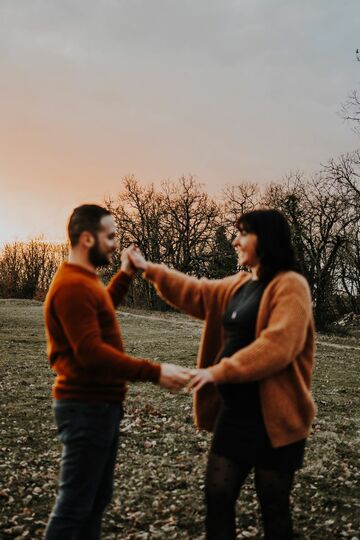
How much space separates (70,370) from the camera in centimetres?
303

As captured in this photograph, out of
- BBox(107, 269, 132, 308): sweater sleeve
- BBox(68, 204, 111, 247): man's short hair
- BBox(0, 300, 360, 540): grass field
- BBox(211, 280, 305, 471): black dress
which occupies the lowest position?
BBox(0, 300, 360, 540): grass field

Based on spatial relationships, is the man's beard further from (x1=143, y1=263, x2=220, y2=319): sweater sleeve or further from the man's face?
(x1=143, y1=263, x2=220, y2=319): sweater sleeve

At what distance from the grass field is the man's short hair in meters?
3.27

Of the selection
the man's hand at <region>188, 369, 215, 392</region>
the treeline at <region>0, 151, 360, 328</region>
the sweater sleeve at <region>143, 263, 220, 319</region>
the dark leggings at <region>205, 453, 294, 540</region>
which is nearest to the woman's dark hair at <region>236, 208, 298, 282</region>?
the sweater sleeve at <region>143, 263, 220, 319</region>

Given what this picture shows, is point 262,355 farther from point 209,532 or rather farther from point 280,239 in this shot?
point 209,532

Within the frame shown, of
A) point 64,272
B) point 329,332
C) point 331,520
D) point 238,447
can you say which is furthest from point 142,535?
point 329,332

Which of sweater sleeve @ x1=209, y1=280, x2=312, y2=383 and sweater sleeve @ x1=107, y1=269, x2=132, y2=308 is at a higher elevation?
sweater sleeve @ x1=107, y1=269, x2=132, y2=308

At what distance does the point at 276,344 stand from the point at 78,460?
1333 mm

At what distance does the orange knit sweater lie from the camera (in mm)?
2869

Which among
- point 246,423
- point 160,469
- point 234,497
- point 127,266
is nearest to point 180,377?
point 246,423

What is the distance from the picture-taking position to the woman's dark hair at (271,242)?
3307 mm

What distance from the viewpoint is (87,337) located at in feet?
9.34

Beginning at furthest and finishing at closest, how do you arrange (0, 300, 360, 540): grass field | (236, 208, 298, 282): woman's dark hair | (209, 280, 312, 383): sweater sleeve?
(0, 300, 360, 540): grass field
(236, 208, 298, 282): woman's dark hair
(209, 280, 312, 383): sweater sleeve

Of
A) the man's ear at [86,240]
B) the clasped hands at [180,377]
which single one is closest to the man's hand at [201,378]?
the clasped hands at [180,377]
